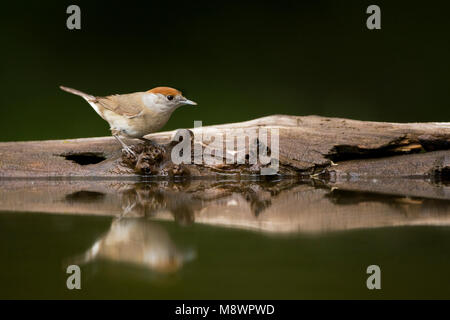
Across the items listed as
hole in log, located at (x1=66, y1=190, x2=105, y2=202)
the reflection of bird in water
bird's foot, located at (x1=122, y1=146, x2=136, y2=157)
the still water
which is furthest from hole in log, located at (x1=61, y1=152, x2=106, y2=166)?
the reflection of bird in water

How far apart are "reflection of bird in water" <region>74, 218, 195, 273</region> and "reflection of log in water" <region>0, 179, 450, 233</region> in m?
0.17

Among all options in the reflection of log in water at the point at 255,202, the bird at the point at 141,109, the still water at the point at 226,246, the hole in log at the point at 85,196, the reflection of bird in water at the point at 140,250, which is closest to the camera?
the still water at the point at 226,246

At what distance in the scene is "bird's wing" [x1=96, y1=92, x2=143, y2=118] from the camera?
2129 mm

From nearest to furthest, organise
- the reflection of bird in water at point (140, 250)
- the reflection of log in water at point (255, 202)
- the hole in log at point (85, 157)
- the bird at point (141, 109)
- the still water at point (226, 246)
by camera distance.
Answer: the still water at point (226, 246) < the reflection of bird in water at point (140, 250) < the reflection of log in water at point (255, 202) < the bird at point (141, 109) < the hole in log at point (85, 157)

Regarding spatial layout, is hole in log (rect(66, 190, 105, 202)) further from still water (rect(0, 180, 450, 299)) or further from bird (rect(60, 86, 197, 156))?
bird (rect(60, 86, 197, 156))

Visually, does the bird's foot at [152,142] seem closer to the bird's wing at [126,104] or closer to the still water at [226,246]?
the bird's wing at [126,104]

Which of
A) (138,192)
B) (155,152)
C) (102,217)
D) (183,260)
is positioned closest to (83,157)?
(155,152)

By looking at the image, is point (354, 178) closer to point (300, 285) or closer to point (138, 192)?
point (138, 192)

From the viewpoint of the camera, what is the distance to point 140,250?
2.81 ft

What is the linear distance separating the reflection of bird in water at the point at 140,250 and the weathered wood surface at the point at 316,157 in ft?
3.89

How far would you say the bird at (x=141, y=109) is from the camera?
2117mm

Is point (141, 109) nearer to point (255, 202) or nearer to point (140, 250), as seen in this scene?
point (255, 202)

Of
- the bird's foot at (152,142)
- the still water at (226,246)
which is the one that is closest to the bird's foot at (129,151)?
the bird's foot at (152,142)

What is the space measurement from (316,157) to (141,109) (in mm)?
829
